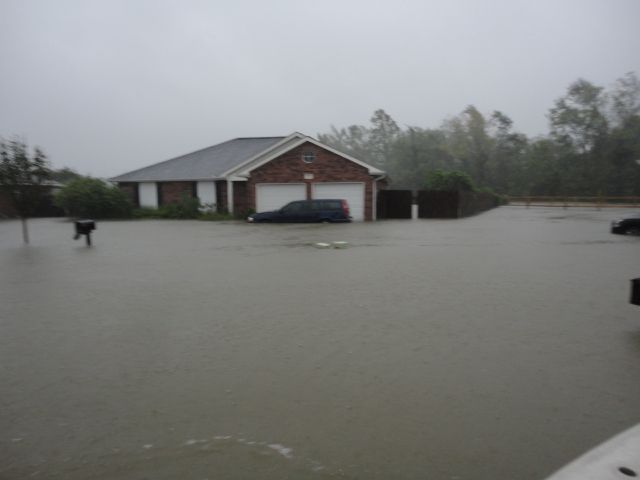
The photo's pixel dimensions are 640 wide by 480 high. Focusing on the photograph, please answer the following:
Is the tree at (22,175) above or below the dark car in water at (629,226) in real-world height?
above

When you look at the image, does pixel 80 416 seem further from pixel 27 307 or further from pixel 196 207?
pixel 196 207

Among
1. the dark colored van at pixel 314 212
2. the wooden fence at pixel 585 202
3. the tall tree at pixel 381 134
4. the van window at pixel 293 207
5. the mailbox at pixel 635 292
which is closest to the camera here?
the mailbox at pixel 635 292

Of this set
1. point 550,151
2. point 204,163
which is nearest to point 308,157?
point 204,163

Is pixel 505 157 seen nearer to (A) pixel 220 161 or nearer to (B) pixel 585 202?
(B) pixel 585 202

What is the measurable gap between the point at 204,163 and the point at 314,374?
102 feet

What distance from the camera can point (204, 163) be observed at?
3391 cm

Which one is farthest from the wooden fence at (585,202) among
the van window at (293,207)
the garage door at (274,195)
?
the van window at (293,207)

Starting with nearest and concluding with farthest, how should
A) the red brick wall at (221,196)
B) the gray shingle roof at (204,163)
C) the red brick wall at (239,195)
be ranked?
the red brick wall at (239,195)
the red brick wall at (221,196)
the gray shingle roof at (204,163)

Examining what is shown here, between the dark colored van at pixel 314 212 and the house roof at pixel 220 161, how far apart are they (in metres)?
3.99

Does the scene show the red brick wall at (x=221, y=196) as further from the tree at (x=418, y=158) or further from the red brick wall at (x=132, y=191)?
the tree at (x=418, y=158)

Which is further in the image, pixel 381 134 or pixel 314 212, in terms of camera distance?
pixel 381 134

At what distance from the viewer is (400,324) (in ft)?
19.6

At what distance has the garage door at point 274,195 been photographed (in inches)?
1091

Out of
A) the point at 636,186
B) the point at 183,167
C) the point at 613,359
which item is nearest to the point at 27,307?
the point at 613,359
